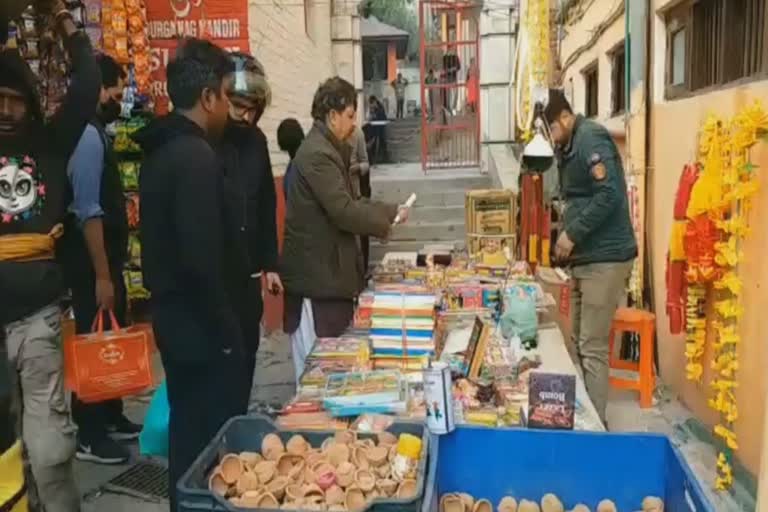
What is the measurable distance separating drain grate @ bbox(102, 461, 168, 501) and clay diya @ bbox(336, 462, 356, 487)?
204cm

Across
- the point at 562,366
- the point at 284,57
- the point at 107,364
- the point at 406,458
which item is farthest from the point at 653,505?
the point at 284,57

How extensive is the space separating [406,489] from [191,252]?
1169 mm

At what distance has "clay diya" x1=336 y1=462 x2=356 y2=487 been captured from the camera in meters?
1.82

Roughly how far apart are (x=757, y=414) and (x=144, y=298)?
4.24 meters

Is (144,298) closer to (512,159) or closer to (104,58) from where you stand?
(104,58)

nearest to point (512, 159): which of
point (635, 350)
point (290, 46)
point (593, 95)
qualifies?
point (593, 95)

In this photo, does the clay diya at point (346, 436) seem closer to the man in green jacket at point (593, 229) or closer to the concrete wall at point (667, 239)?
the concrete wall at point (667, 239)

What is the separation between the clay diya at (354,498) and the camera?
1745mm

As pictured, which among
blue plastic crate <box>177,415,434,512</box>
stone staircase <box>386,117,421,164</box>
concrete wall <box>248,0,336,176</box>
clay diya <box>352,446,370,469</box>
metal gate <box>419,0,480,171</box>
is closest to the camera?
blue plastic crate <box>177,415,434,512</box>

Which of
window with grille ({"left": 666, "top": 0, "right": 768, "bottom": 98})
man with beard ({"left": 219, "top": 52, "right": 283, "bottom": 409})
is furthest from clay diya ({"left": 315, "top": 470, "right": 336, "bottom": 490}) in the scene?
window with grille ({"left": 666, "top": 0, "right": 768, "bottom": 98})

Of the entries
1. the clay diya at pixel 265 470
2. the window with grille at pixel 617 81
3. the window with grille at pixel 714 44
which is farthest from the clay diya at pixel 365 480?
the window with grille at pixel 617 81

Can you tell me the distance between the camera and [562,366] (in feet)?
10.4

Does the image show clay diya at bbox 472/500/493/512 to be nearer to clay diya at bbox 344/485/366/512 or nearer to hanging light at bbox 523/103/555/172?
clay diya at bbox 344/485/366/512

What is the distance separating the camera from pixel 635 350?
5.46 m
